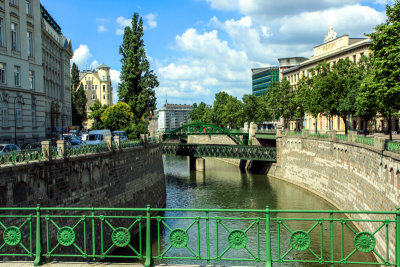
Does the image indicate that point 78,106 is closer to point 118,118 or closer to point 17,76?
→ point 118,118

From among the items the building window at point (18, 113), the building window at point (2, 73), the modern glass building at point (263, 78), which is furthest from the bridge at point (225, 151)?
the modern glass building at point (263, 78)

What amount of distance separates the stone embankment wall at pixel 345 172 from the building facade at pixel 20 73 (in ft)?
90.7

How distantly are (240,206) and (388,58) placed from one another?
74.7 ft

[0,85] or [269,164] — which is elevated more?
[0,85]

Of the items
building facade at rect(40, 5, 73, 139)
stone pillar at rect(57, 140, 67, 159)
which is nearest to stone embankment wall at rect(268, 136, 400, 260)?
stone pillar at rect(57, 140, 67, 159)

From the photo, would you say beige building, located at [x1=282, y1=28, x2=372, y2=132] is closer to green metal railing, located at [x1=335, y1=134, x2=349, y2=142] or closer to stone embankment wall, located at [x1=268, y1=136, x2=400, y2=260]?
stone embankment wall, located at [x1=268, y1=136, x2=400, y2=260]

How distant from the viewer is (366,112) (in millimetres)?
53031

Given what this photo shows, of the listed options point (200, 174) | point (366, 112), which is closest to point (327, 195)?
point (366, 112)

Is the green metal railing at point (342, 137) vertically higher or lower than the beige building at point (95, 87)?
lower

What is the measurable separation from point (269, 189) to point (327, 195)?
981 cm

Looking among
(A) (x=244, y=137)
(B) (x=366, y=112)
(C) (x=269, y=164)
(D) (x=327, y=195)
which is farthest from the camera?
(A) (x=244, y=137)

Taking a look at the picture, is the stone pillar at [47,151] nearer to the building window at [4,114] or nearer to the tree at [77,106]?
the building window at [4,114]

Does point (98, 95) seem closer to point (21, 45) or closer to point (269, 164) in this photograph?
point (269, 164)

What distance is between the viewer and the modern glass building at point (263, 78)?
15788 cm
